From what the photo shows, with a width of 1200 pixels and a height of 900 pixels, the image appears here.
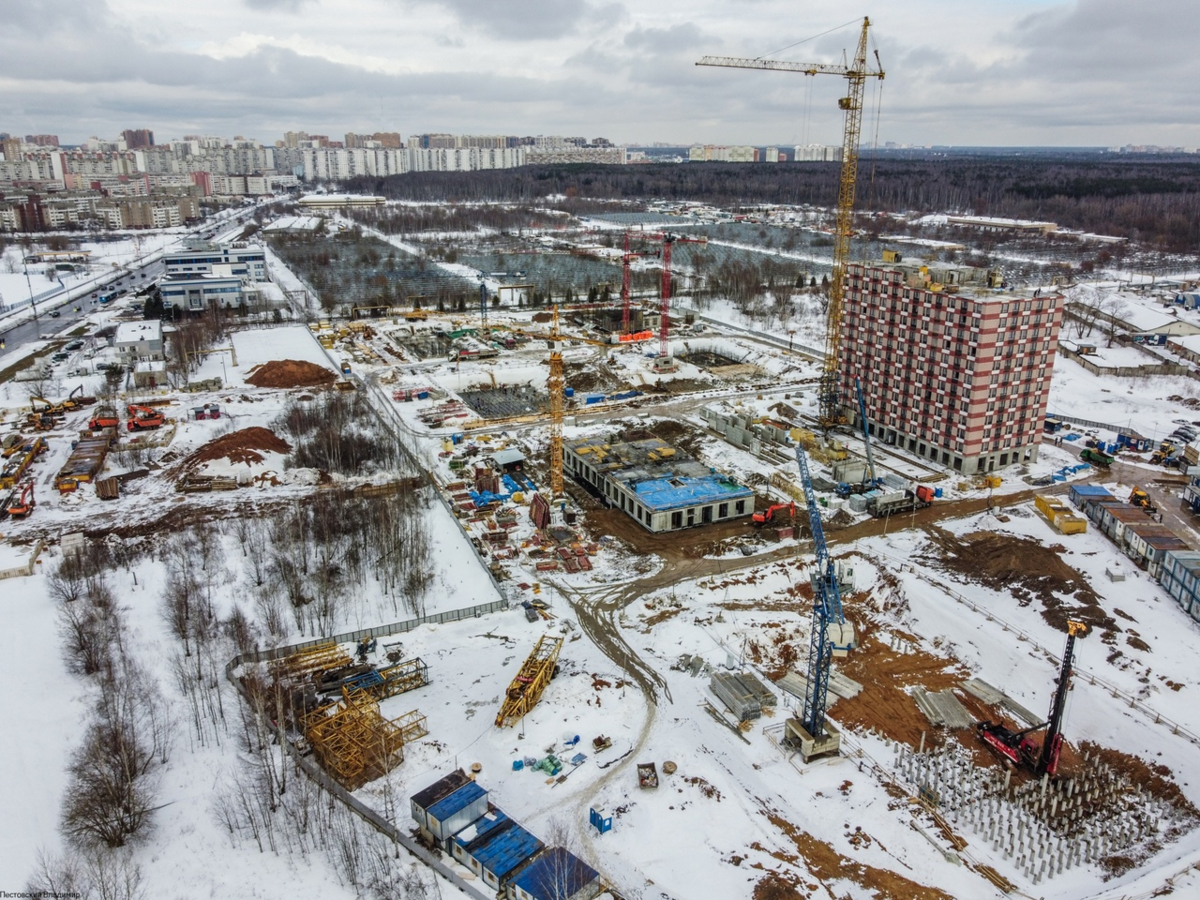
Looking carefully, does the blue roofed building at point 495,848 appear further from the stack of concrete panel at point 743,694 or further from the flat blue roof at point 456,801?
the stack of concrete panel at point 743,694

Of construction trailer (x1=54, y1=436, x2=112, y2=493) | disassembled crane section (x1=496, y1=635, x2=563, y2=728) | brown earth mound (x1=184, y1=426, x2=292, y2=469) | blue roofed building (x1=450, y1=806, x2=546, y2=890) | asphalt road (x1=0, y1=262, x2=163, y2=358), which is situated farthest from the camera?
asphalt road (x1=0, y1=262, x2=163, y2=358)

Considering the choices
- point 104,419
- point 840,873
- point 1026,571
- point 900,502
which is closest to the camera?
point 840,873

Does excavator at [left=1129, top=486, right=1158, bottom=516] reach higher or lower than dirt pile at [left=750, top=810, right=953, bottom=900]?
higher

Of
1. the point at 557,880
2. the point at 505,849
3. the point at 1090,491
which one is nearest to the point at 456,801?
the point at 505,849

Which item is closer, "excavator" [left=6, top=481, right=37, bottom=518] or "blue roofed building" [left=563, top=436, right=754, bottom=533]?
"excavator" [left=6, top=481, right=37, bottom=518]

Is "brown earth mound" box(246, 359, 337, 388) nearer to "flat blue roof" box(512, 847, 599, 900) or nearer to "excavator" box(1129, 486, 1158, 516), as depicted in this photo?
"flat blue roof" box(512, 847, 599, 900)

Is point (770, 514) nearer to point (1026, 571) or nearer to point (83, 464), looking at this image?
point (1026, 571)

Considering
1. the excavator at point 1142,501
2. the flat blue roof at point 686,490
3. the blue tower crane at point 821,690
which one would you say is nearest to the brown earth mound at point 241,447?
the flat blue roof at point 686,490

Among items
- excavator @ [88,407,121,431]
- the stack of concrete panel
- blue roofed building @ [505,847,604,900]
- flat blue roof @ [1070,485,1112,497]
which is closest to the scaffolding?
blue roofed building @ [505,847,604,900]
